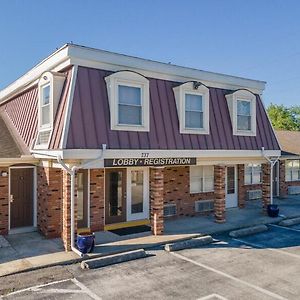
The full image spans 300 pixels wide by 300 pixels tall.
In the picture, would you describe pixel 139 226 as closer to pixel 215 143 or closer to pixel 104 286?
pixel 215 143

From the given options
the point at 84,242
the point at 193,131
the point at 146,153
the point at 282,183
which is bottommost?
the point at 84,242

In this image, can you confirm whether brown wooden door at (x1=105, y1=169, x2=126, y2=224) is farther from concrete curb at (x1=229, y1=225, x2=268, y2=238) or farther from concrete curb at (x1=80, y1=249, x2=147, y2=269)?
concrete curb at (x1=229, y1=225, x2=268, y2=238)

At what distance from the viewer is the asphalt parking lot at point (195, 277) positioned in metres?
7.44

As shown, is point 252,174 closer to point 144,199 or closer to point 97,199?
point 144,199

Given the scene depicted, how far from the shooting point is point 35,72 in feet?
44.4

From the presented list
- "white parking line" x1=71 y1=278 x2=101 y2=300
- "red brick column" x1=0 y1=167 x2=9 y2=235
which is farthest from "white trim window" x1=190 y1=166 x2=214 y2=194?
"white parking line" x1=71 y1=278 x2=101 y2=300

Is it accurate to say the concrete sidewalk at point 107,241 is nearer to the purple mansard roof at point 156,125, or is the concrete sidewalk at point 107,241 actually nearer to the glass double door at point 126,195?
the glass double door at point 126,195

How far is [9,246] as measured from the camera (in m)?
10.4

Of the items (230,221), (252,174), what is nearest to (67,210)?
(230,221)

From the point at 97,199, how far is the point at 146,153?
9.17ft

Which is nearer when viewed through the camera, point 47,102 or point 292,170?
point 47,102

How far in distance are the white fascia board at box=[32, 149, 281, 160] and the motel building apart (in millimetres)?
→ 33

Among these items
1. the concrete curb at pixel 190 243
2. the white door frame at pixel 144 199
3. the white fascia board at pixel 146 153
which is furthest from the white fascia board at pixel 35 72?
the concrete curb at pixel 190 243

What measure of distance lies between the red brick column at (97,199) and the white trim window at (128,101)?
2.38 meters
